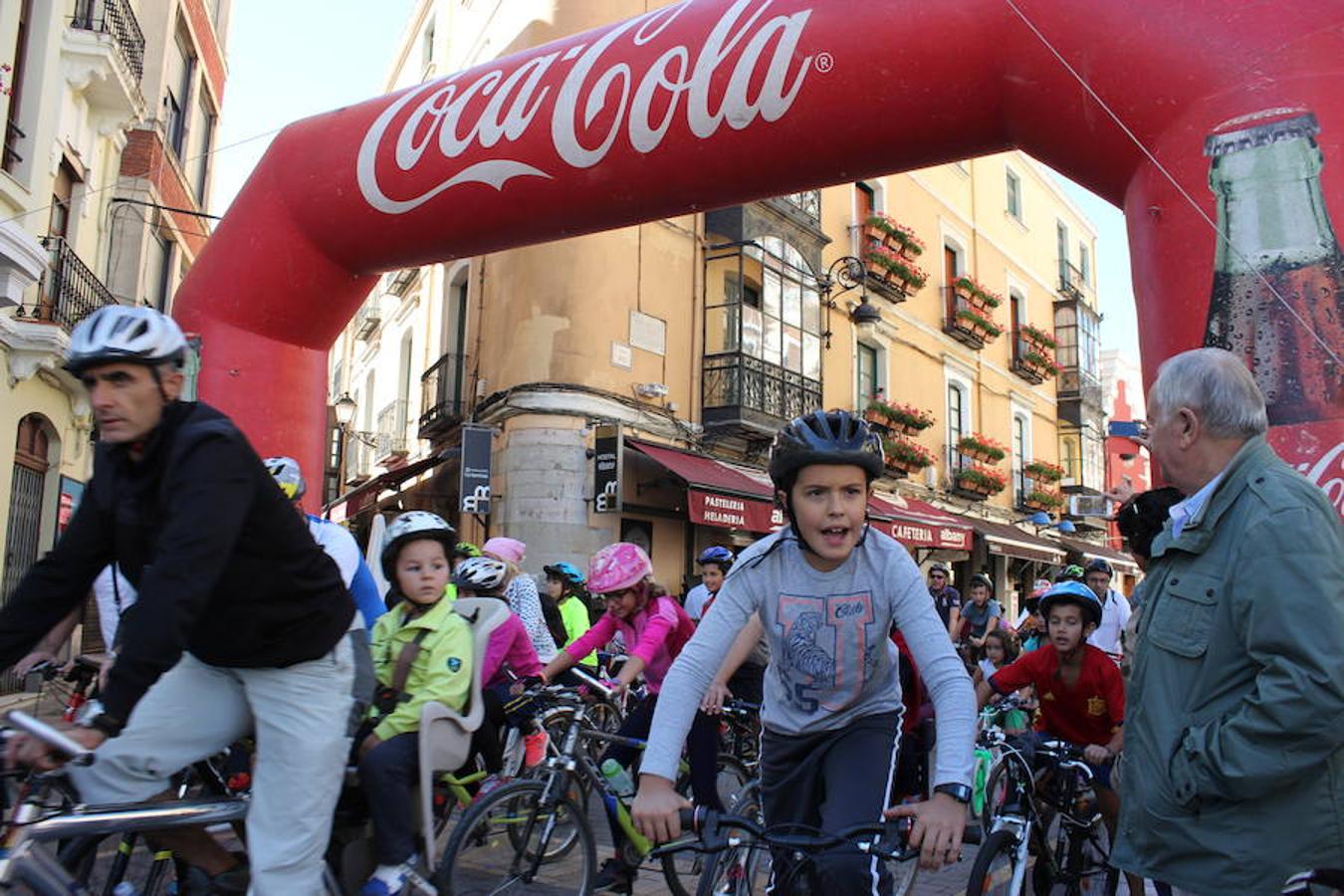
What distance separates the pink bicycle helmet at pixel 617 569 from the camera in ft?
18.9

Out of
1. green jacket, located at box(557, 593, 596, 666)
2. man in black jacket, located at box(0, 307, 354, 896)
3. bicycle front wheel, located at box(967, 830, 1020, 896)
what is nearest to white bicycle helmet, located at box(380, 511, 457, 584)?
man in black jacket, located at box(0, 307, 354, 896)

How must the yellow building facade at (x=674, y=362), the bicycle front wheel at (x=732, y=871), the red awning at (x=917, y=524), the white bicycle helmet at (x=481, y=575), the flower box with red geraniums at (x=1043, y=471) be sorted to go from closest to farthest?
the bicycle front wheel at (x=732, y=871) < the white bicycle helmet at (x=481, y=575) < the yellow building facade at (x=674, y=362) < the red awning at (x=917, y=524) < the flower box with red geraniums at (x=1043, y=471)

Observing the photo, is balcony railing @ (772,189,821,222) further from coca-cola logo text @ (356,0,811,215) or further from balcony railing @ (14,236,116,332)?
coca-cola logo text @ (356,0,811,215)

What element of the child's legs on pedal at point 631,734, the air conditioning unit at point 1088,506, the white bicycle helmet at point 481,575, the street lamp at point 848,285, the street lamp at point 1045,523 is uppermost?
the street lamp at point 848,285

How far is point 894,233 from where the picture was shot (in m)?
21.6

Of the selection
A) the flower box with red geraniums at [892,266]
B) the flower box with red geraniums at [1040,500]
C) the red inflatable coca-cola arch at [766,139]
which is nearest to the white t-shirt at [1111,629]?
the red inflatable coca-cola arch at [766,139]

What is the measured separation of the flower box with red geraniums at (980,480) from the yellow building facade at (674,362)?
240mm

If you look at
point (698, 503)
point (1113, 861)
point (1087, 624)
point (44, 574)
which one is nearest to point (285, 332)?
point (44, 574)

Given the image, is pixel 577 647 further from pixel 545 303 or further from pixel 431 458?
pixel 431 458

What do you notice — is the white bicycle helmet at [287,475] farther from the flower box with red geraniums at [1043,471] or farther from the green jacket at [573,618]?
the flower box with red geraniums at [1043,471]

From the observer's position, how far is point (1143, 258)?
4641 millimetres

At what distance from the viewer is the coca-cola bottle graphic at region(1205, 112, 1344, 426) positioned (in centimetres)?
394

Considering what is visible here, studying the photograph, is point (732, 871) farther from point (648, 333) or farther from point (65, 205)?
point (65, 205)

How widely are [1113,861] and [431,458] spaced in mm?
15572
